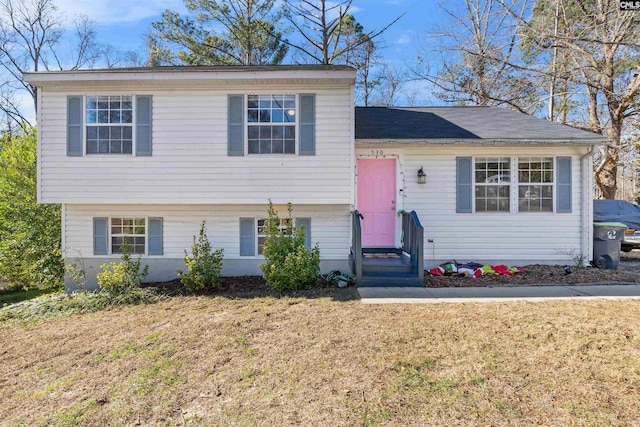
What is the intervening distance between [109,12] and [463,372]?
14864mm

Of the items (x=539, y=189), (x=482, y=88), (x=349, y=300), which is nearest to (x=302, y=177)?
(x=349, y=300)

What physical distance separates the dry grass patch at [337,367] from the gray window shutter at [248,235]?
246 centimetres

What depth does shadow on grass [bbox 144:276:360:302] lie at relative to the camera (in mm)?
5840

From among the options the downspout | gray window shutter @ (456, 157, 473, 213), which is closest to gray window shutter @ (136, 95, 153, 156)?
gray window shutter @ (456, 157, 473, 213)

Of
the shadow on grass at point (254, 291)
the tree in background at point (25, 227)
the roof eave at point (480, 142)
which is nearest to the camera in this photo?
the shadow on grass at point (254, 291)

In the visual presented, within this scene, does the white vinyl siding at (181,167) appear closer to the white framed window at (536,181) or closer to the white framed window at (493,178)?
the white framed window at (493,178)

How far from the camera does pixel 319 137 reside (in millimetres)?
6742

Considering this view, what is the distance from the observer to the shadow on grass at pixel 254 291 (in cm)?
584

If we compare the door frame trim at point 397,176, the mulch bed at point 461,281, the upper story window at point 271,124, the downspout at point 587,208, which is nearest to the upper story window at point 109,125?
the upper story window at point 271,124

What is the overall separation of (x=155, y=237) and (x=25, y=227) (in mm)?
3797

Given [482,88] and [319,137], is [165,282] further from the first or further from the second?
[482,88]

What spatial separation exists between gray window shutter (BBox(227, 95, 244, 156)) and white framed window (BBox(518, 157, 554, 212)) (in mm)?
6332

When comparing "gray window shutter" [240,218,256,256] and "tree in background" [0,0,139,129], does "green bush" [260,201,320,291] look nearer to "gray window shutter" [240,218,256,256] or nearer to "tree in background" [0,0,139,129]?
"gray window shutter" [240,218,256,256]

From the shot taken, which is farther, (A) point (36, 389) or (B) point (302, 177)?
(B) point (302, 177)
